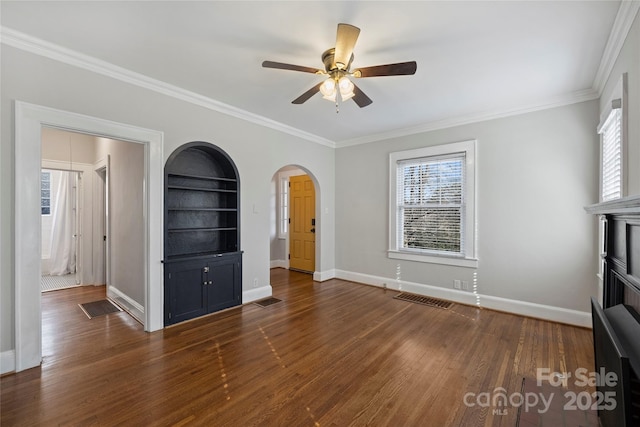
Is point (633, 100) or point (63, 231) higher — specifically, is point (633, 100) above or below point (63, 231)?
above

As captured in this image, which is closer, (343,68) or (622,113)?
(622,113)

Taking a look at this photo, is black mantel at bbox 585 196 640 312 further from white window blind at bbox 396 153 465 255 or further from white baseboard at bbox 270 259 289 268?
white baseboard at bbox 270 259 289 268

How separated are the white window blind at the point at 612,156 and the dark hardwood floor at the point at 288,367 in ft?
5.21

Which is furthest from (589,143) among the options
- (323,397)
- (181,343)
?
(181,343)

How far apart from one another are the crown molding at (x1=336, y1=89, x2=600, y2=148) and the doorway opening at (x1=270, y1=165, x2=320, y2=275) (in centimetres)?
152

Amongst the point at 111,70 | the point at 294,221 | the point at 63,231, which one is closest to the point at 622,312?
the point at 111,70

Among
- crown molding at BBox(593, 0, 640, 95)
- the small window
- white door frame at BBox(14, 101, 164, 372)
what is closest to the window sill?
crown molding at BBox(593, 0, 640, 95)

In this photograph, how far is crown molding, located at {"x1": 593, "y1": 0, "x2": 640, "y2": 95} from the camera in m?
1.83

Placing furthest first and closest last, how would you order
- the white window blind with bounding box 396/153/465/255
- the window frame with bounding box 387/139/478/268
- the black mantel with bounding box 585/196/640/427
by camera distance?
the white window blind with bounding box 396/153/465/255, the window frame with bounding box 387/139/478/268, the black mantel with bounding box 585/196/640/427

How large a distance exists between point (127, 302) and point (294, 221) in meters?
3.60

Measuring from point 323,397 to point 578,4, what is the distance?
3304 mm

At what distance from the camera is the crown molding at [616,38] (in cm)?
183

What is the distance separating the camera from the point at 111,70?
274cm

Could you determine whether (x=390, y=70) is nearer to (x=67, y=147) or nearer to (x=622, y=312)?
(x=622, y=312)
